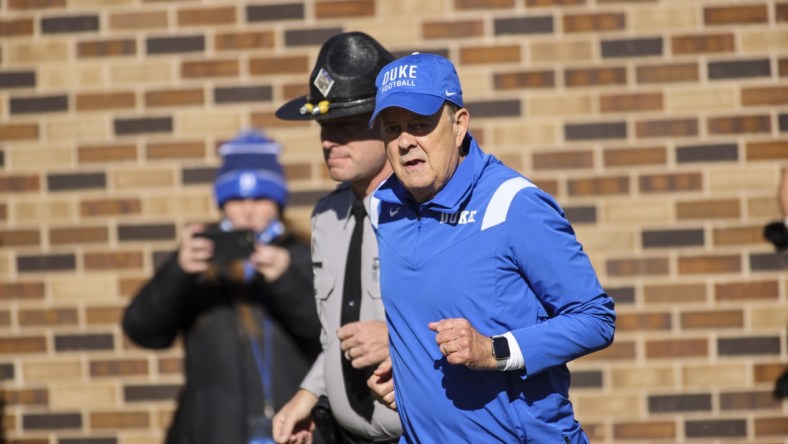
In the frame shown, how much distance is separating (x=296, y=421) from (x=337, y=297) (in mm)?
428

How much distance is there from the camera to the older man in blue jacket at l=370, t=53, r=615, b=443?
9.74 ft

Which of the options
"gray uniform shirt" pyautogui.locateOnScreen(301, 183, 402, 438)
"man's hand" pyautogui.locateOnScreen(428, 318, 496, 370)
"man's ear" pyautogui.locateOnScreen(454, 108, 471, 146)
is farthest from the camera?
"gray uniform shirt" pyautogui.locateOnScreen(301, 183, 402, 438)

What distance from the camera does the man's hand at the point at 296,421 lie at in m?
3.82

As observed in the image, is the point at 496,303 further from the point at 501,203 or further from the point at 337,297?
the point at 337,297

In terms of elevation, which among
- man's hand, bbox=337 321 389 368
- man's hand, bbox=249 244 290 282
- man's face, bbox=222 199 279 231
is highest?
man's face, bbox=222 199 279 231

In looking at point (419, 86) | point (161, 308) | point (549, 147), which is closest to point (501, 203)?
point (419, 86)

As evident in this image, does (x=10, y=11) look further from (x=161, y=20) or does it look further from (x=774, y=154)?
(x=774, y=154)

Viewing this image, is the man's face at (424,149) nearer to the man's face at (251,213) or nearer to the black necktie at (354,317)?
the black necktie at (354,317)

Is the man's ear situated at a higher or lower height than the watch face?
higher

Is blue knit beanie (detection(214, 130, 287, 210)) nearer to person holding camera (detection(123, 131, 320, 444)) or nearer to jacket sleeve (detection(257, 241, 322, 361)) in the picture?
person holding camera (detection(123, 131, 320, 444))

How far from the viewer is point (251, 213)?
4910mm

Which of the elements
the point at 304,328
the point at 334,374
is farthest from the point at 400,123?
the point at 304,328

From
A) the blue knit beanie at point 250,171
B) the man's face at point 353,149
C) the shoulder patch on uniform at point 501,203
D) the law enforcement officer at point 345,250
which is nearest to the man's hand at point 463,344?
the shoulder patch on uniform at point 501,203

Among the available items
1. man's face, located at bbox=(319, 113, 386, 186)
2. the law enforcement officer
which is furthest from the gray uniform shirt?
man's face, located at bbox=(319, 113, 386, 186)
